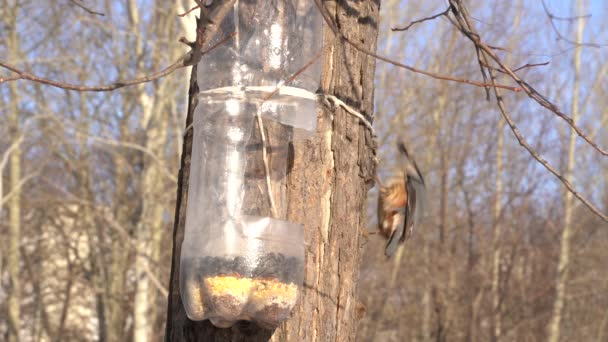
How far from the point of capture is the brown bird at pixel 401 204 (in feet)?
8.39

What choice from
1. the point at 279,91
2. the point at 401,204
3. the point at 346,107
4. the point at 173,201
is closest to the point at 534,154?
the point at 401,204

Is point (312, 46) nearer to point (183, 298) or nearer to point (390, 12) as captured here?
point (183, 298)

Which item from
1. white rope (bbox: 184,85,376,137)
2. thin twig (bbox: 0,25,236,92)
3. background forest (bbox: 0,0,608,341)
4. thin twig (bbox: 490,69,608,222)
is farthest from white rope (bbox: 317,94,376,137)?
background forest (bbox: 0,0,608,341)

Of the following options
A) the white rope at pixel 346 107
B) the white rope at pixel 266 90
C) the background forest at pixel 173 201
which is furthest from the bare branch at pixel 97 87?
the background forest at pixel 173 201

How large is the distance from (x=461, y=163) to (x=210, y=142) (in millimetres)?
9930

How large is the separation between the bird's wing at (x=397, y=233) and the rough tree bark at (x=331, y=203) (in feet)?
1.57

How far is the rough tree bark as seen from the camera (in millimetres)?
1983

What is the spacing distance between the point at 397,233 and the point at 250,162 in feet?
2.92

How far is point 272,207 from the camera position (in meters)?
1.94

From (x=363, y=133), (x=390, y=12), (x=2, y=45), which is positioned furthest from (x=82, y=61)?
(x=363, y=133)

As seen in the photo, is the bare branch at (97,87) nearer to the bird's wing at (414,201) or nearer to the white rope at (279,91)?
the white rope at (279,91)

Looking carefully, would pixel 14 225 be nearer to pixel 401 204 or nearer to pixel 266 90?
pixel 401 204

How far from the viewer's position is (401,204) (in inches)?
110

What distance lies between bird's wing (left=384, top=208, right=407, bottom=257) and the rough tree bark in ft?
1.57
